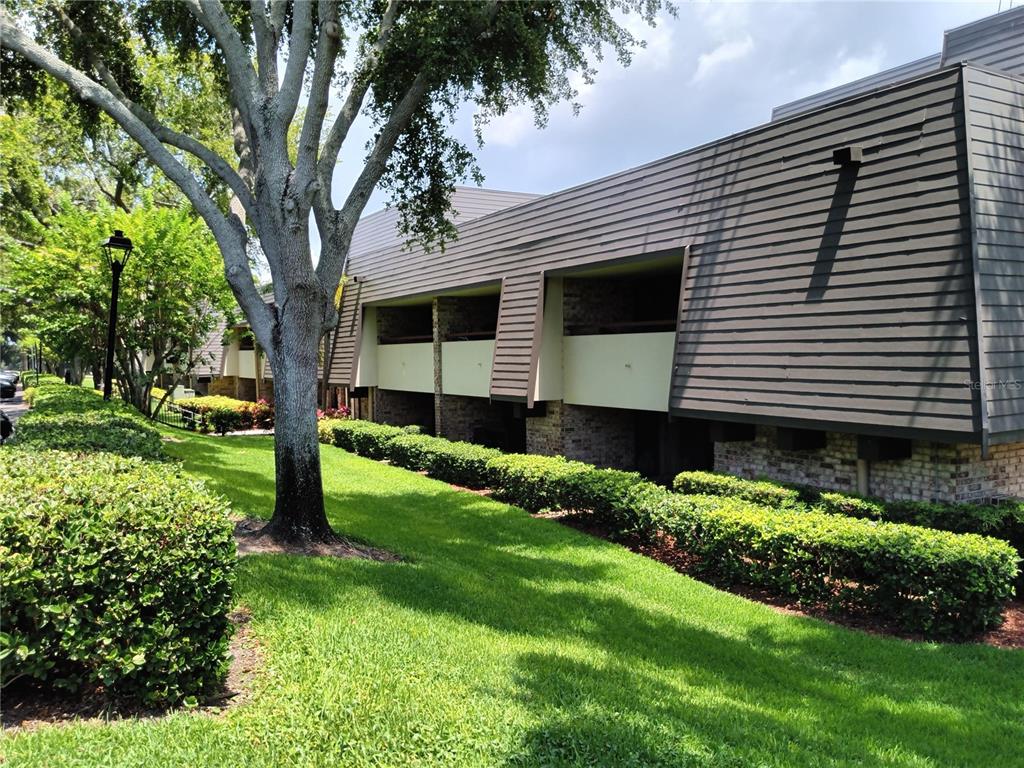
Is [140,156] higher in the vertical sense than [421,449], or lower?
higher

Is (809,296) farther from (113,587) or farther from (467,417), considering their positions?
(467,417)

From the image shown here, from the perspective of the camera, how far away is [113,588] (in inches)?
150

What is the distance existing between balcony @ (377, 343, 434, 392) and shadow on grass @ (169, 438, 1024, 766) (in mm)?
10357

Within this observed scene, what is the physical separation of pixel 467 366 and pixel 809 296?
33.0 ft

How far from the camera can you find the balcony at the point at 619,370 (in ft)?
40.9

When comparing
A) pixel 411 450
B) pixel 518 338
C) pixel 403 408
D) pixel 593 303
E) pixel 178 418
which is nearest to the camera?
pixel 518 338

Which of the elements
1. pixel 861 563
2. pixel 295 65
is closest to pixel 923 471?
pixel 861 563

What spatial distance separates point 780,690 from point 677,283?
34.0 ft

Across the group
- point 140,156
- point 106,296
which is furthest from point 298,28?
point 140,156

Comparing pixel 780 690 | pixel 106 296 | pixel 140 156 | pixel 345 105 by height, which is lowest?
pixel 780 690

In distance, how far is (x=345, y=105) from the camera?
31.1ft

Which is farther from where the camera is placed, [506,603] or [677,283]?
[677,283]

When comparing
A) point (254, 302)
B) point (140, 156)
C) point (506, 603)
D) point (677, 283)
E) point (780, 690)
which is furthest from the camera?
point (140, 156)

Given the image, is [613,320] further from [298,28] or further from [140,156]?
[140,156]
